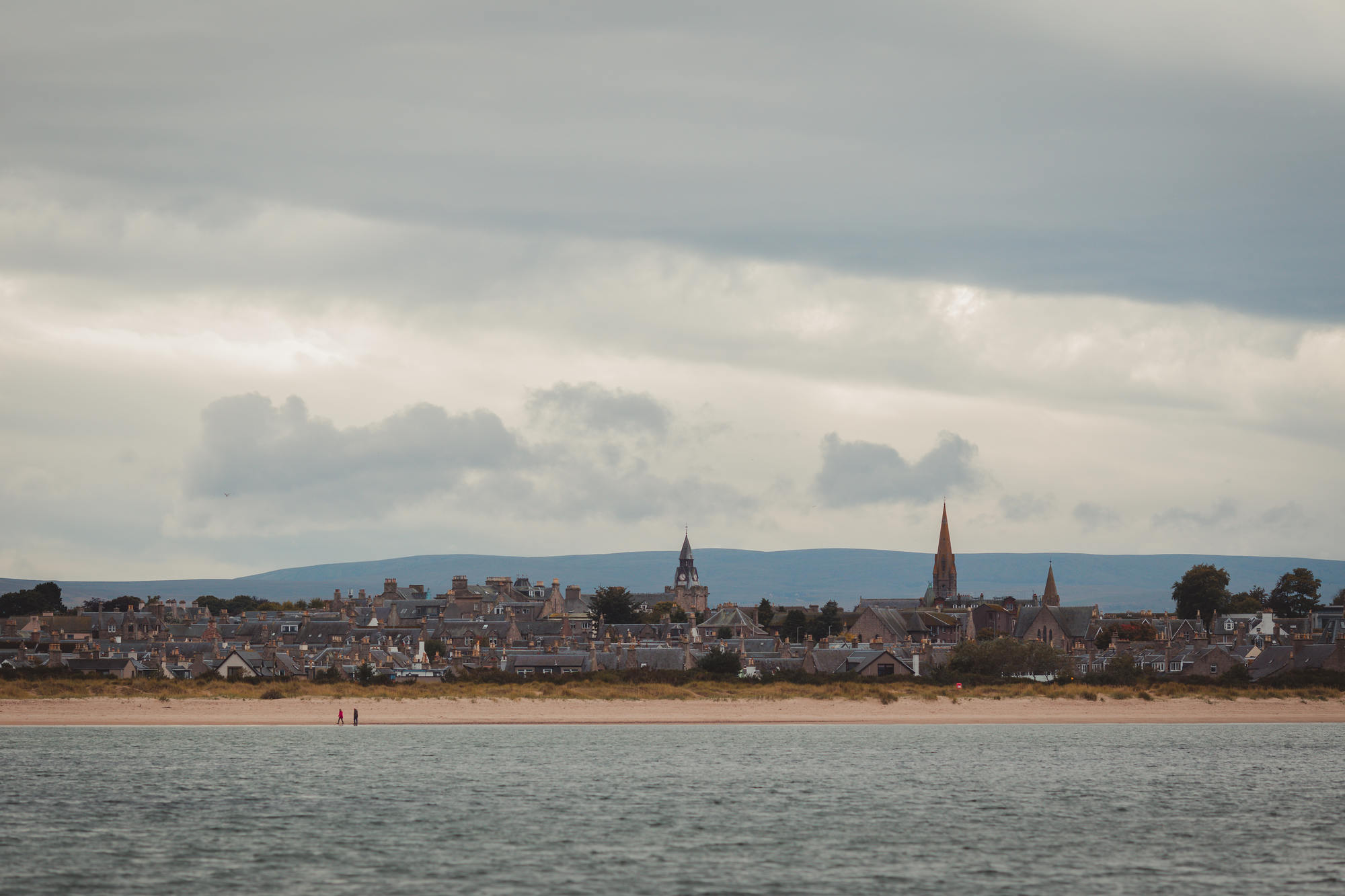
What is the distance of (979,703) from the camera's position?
97625 mm

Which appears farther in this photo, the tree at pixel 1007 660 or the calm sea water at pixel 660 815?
the tree at pixel 1007 660

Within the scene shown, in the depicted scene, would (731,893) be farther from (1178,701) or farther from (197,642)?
(197,642)

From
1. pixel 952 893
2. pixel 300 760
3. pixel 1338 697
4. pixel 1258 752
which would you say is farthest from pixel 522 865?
pixel 1338 697

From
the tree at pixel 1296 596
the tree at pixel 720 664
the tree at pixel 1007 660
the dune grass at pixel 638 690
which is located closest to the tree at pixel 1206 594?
the tree at pixel 1296 596

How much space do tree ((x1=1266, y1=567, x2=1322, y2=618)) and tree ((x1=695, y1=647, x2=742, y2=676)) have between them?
107m

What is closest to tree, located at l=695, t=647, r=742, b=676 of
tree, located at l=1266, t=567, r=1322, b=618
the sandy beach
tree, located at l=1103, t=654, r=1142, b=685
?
the sandy beach

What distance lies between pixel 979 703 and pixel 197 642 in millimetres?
69430

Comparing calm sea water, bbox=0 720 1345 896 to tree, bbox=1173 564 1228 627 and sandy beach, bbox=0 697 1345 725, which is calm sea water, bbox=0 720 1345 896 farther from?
tree, bbox=1173 564 1228 627

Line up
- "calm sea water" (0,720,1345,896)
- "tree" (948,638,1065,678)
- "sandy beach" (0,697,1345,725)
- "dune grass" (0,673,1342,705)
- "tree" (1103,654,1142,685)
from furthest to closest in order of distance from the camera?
1. "tree" (948,638,1065,678)
2. "tree" (1103,654,1142,685)
3. "dune grass" (0,673,1342,705)
4. "sandy beach" (0,697,1345,725)
5. "calm sea water" (0,720,1345,896)

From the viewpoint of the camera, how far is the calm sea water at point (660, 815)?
36.2 metres

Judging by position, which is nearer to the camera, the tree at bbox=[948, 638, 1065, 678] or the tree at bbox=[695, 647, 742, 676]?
the tree at bbox=[695, 647, 742, 676]

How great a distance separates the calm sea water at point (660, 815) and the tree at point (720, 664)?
1281 inches

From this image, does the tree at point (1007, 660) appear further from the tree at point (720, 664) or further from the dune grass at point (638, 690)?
the tree at point (720, 664)

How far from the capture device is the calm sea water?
3619 centimetres
